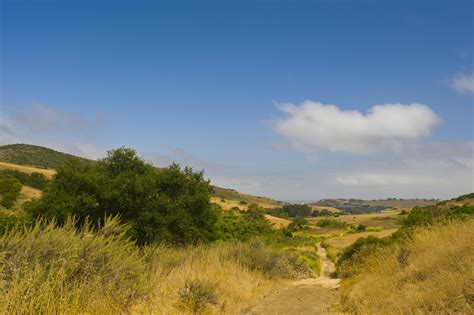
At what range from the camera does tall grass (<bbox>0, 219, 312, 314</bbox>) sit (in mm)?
5438

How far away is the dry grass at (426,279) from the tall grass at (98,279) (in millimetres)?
3816

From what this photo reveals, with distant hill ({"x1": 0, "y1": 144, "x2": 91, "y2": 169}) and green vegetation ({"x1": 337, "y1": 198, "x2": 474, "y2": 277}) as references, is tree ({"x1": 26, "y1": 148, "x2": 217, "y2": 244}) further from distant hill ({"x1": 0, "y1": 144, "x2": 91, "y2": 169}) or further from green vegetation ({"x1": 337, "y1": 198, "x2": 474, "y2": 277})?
distant hill ({"x1": 0, "y1": 144, "x2": 91, "y2": 169})

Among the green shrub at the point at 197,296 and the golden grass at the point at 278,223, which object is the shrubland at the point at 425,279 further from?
the golden grass at the point at 278,223

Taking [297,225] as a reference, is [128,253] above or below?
above

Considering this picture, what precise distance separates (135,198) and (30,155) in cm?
12120

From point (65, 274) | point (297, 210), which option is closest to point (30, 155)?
point (297, 210)

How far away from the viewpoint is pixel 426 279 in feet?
31.6

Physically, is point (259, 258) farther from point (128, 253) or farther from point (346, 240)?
point (346, 240)

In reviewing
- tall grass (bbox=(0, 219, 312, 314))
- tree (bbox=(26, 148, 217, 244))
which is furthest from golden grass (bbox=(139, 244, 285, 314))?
tree (bbox=(26, 148, 217, 244))

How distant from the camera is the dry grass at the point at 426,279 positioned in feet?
25.6

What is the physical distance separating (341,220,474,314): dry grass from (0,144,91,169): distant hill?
125 metres

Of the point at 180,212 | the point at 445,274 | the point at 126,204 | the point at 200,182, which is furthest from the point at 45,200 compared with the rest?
the point at 445,274

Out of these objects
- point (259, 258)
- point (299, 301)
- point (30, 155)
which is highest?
point (30, 155)

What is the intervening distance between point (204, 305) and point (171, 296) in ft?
2.97
